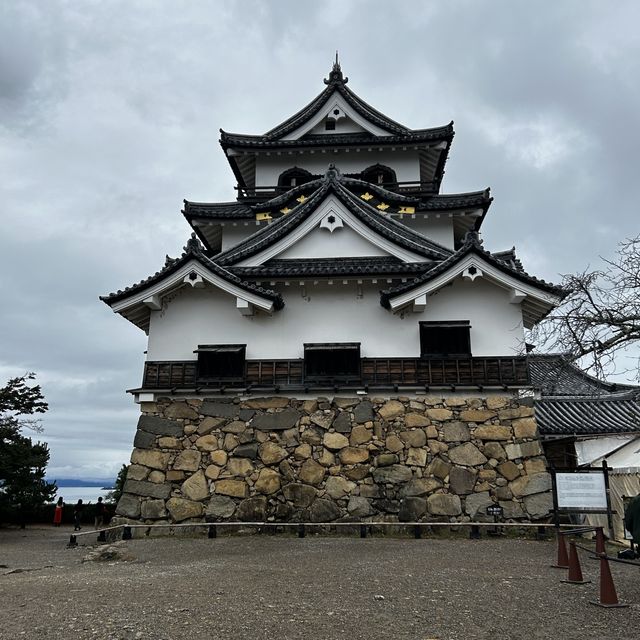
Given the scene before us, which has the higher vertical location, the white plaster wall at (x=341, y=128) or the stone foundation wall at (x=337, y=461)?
the white plaster wall at (x=341, y=128)

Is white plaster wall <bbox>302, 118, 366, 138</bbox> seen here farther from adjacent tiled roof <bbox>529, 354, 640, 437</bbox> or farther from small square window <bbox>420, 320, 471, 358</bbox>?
adjacent tiled roof <bbox>529, 354, 640, 437</bbox>

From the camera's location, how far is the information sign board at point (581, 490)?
10156 millimetres

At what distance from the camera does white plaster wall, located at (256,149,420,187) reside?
1775 cm

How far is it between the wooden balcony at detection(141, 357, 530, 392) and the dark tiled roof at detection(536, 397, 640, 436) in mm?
4358

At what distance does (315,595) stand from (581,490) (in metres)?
6.66

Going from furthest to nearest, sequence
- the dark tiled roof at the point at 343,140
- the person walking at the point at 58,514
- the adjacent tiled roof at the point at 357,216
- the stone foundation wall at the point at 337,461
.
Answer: the person walking at the point at 58,514 < the dark tiled roof at the point at 343,140 < the adjacent tiled roof at the point at 357,216 < the stone foundation wall at the point at 337,461

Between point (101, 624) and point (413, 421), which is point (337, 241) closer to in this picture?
point (413, 421)

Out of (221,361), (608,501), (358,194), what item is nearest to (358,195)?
(358,194)

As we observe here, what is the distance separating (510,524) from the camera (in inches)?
415

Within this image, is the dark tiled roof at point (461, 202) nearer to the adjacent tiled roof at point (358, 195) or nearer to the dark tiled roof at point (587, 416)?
the adjacent tiled roof at point (358, 195)

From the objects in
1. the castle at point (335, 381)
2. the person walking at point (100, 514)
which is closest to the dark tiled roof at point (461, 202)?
the castle at point (335, 381)

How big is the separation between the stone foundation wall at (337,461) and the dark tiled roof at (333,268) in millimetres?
2900

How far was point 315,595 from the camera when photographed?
6.01 meters

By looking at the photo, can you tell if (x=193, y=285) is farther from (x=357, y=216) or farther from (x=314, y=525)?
(x=314, y=525)
